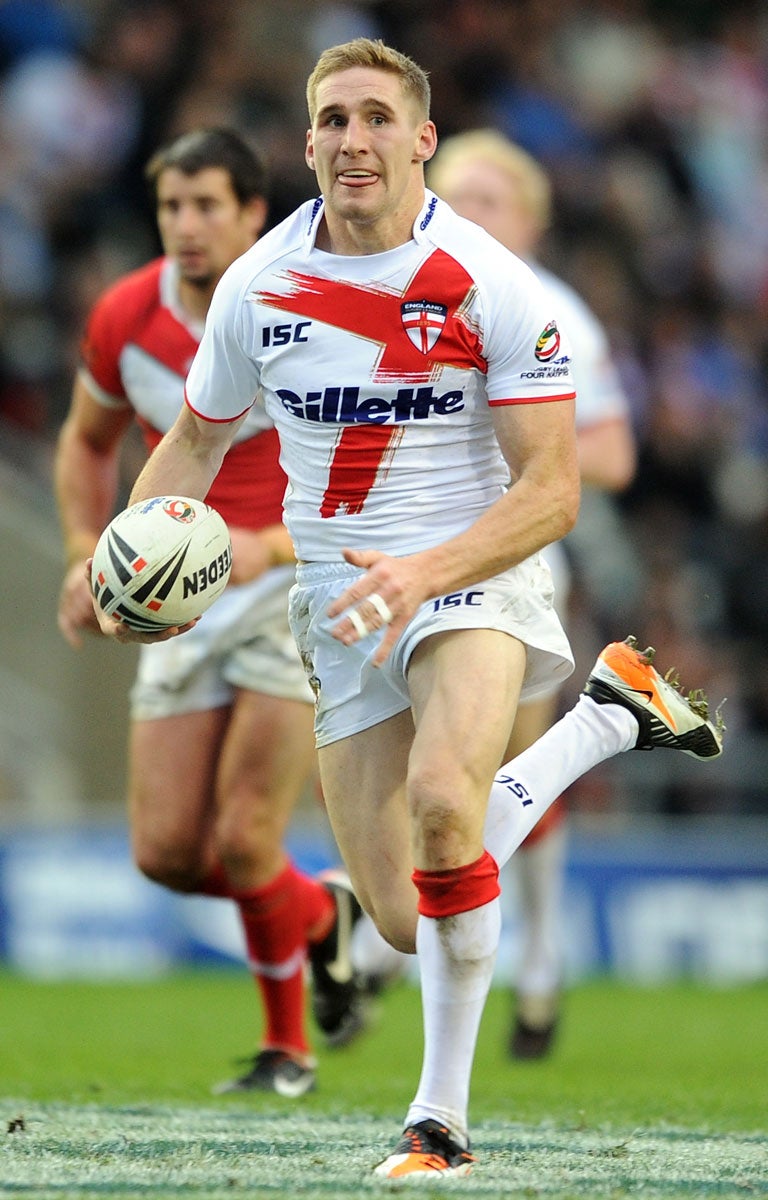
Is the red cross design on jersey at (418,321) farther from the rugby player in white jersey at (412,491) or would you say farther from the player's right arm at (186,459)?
the player's right arm at (186,459)

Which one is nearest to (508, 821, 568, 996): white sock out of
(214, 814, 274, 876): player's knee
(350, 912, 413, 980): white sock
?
(350, 912, 413, 980): white sock

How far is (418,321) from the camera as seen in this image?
468 centimetres

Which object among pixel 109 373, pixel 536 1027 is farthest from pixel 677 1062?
pixel 109 373

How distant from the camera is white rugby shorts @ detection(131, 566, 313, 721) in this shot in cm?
653

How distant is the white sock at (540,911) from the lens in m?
8.00

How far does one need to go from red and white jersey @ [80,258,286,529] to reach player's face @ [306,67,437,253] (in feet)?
6.15

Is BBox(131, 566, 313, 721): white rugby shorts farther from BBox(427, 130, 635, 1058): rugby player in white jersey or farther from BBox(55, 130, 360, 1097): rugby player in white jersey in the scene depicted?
BBox(427, 130, 635, 1058): rugby player in white jersey

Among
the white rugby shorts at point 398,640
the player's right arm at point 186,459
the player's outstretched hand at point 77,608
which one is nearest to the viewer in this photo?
the white rugby shorts at point 398,640

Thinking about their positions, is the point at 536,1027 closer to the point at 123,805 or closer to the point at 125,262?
the point at 123,805

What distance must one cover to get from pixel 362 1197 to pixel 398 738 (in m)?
1.39

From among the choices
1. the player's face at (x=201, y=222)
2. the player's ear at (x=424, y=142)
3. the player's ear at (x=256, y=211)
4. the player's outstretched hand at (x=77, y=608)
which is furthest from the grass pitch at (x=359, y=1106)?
the player's ear at (x=256, y=211)

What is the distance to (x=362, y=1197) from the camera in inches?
148

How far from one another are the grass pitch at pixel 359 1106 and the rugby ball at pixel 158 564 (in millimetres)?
1265

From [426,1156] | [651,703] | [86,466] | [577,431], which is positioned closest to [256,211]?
[86,466]
